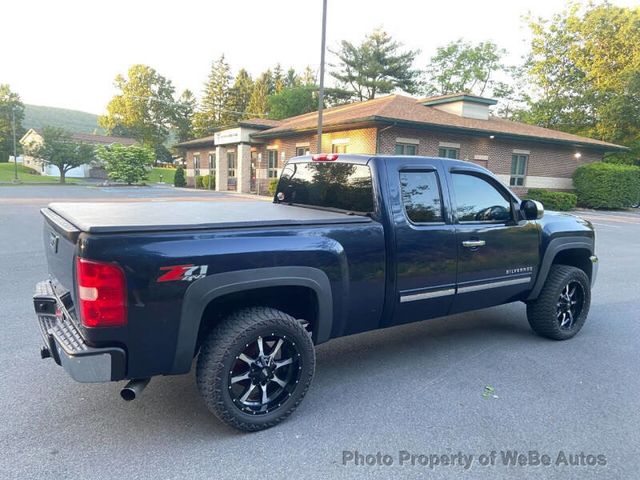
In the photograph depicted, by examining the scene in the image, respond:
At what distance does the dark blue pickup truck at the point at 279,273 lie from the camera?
8.14 feet

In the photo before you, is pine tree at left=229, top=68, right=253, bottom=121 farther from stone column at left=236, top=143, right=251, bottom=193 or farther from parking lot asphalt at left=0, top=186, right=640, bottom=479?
parking lot asphalt at left=0, top=186, right=640, bottom=479

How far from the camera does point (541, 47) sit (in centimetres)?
3500

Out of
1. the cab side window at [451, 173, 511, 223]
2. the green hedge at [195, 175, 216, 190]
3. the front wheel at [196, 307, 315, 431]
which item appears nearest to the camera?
the front wheel at [196, 307, 315, 431]

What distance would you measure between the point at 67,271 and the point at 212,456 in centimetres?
144

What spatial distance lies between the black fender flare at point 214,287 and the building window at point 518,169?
78.6 ft

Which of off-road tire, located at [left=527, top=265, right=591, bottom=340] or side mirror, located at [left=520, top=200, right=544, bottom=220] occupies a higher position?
side mirror, located at [left=520, top=200, right=544, bottom=220]

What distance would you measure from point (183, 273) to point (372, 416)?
168cm

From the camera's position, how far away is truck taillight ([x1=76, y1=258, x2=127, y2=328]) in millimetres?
2400

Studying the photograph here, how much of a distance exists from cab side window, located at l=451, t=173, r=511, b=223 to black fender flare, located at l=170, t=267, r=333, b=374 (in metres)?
1.71

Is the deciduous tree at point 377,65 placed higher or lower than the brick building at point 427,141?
higher

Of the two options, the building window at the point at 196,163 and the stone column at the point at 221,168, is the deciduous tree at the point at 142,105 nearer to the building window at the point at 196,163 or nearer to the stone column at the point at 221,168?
the building window at the point at 196,163

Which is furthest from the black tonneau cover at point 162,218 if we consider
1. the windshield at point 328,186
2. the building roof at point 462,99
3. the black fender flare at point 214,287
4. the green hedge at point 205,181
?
the green hedge at point 205,181

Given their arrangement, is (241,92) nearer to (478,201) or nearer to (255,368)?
(478,201)

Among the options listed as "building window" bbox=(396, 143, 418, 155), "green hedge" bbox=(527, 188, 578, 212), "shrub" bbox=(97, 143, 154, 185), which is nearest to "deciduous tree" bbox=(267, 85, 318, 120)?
"shrub" bbox=(97, 143, 154, 185)
